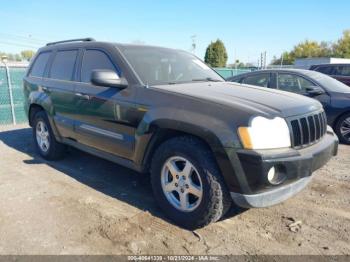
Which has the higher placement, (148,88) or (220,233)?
(148,88)

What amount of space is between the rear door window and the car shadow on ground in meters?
1.40

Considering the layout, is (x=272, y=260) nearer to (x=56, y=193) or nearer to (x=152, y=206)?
(x=152, y=206)

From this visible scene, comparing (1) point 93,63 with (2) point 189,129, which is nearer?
(2) point 189,129

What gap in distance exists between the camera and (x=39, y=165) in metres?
5.25

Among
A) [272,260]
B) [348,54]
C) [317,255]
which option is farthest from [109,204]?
[348,54]

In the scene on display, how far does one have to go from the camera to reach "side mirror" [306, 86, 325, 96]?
7.01 m

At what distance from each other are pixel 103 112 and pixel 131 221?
1.37 meters

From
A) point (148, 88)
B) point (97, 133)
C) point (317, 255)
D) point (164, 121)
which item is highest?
point (148, 88)

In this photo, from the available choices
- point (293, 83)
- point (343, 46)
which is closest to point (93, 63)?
point (293, 83)

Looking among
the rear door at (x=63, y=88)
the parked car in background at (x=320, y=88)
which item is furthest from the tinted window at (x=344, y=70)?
the rear door at (x=63, y=88)

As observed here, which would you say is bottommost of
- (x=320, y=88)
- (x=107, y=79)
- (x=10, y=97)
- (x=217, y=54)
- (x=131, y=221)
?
(x=131, y=221)

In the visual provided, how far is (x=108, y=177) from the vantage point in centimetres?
468

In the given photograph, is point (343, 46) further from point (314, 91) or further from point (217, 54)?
point (314, 91)

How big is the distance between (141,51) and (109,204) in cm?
195
